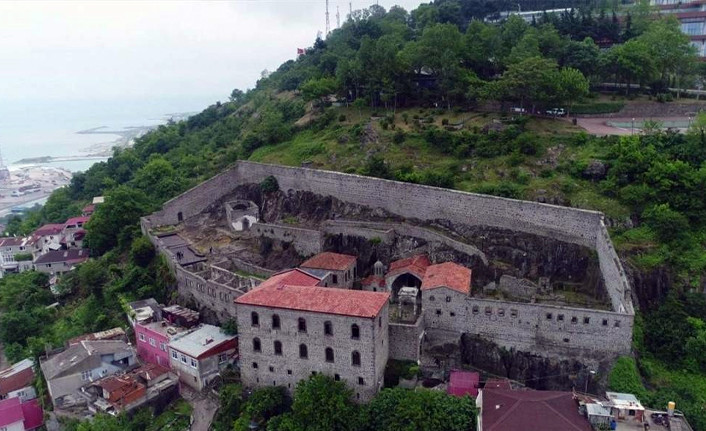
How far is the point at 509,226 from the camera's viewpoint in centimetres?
3525

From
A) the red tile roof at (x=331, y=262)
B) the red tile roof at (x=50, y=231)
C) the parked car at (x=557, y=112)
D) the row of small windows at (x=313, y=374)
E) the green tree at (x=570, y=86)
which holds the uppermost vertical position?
the green tree at (x=570, y=86)

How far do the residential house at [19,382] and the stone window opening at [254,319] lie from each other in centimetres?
1818

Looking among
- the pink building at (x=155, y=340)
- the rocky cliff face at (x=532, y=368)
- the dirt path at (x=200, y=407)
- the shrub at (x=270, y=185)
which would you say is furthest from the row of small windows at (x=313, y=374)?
the shrub at (x=270, y=185)

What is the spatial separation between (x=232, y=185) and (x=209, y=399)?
2451 centimetres

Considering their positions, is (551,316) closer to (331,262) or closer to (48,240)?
(331,262)

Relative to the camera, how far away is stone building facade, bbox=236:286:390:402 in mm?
27453

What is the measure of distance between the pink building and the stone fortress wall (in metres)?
13.1

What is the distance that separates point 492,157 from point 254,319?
22.5 metres

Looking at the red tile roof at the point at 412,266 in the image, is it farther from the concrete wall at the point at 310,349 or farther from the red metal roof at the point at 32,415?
the red metal roof at the point at 32,415

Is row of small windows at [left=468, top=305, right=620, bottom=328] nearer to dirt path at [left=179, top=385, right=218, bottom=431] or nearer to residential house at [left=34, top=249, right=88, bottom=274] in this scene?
dirt path at [left=179, top=385, right=218, bottom=431]

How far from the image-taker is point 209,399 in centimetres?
3145

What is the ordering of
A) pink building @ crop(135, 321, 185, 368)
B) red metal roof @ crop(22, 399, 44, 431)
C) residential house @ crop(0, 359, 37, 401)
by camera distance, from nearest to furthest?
red metal roof @ crop(22, 399, 44, 431), pink building @ crop(135, 321, 185, 368), residential house @ crop(0, 359, 37, 401)

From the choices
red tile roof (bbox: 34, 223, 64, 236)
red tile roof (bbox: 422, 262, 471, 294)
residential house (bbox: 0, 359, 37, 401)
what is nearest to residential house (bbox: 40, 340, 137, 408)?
residential house (bbox: 0, 359, 37, 401)

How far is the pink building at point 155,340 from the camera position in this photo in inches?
1352
